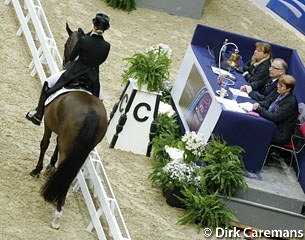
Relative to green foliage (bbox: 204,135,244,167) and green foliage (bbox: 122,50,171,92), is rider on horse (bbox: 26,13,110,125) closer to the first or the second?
green foliage (bbox: 204,135,244,167)

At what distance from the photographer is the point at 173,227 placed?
8.80 m

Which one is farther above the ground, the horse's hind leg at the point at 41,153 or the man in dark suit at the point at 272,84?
the man in dark suit at the point at 272,84

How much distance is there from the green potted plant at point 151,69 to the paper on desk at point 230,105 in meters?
1.06

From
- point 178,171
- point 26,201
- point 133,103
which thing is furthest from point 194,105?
point 26,201

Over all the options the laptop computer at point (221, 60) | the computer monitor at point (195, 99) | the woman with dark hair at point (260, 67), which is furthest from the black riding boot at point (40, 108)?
the laptop computer at point (221, 60)

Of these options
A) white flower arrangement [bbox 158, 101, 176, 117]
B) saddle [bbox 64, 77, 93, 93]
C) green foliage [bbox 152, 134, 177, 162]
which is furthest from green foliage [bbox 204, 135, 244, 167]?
saddle [bbox 64, 77, 93, 93]

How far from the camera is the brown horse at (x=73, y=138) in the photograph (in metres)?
7.77

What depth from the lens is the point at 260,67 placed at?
10719mm

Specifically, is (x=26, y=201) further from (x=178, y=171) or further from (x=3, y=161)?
(x=178, y=171)

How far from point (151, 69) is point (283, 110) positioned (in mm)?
2055

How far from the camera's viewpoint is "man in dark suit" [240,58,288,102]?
9.97 meters

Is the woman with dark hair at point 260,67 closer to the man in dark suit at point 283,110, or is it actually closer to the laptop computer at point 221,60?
the laptop computer at point 221,60

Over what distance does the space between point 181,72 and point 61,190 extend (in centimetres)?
435

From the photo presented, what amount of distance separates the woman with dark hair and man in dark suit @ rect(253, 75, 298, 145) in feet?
2.89
